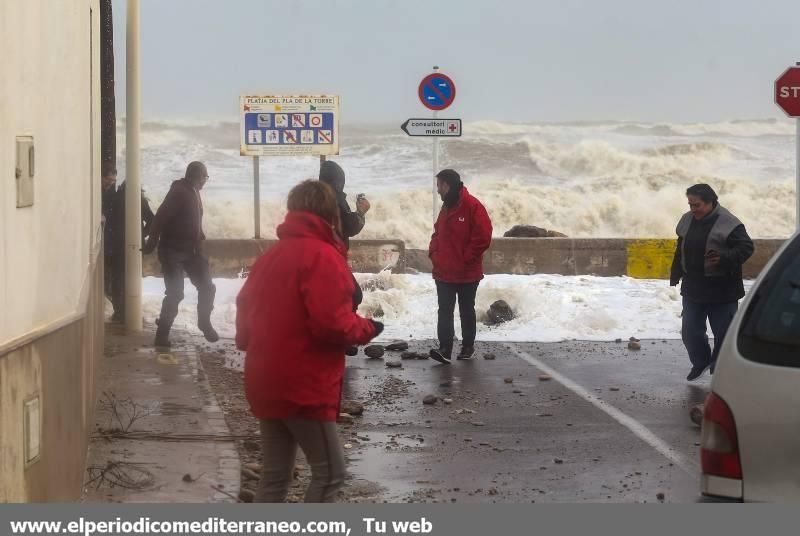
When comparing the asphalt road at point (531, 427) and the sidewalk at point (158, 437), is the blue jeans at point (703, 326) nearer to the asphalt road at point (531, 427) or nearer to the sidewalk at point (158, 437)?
the asphalt road at point (531, 427)

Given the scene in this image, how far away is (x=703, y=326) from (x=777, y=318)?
6.65 meters

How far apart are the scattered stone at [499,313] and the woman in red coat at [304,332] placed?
9.20 m

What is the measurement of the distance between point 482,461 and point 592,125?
59.4 m

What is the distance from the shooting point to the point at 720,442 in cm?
422

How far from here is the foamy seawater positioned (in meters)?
37.5

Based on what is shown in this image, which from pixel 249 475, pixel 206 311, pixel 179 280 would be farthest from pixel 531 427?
pixel 206 311

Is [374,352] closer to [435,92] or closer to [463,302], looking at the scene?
[463,302]

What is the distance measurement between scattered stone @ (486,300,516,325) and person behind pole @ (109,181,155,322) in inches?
151

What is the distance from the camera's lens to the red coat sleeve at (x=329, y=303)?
16.6 ft

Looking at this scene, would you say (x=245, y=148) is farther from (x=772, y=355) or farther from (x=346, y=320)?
(x=772, y=355)

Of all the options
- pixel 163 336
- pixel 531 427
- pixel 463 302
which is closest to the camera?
pixel 531 427

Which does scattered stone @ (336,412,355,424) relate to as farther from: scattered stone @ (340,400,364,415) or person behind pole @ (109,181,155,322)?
person behind pole @ (109,181,155,322)

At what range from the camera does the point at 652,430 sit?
28.7 feet

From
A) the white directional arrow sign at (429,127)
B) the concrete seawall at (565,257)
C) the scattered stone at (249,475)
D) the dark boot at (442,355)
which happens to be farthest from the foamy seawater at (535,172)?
the scattered stone at (249,475)
